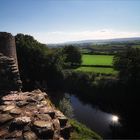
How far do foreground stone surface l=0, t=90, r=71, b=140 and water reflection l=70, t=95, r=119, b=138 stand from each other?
55.3 feet

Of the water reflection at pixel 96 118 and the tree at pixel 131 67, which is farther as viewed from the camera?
the tree at pixel 131 67

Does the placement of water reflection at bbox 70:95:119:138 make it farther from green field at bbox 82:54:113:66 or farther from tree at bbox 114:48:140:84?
green field at bbox 82:54:113:66

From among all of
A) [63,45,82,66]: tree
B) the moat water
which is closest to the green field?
[63,45,82,66]: tree

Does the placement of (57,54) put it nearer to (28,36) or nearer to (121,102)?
(28,36)

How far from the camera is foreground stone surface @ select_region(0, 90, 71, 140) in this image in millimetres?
5582

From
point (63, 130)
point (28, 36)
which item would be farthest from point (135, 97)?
point (63, 130)

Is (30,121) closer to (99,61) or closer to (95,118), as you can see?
(95,118)

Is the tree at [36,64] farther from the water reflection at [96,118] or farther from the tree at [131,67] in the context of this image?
the tree at [131,67]

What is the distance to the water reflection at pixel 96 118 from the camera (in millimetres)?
23816

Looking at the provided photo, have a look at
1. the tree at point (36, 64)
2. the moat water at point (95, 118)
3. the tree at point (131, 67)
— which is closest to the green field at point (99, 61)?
the tree at point (131, 67)

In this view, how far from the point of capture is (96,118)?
1073 inches

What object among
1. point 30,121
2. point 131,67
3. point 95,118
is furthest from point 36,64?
point 30,121

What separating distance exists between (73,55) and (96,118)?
3122cm

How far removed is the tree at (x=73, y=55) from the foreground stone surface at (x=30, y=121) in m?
47.1
